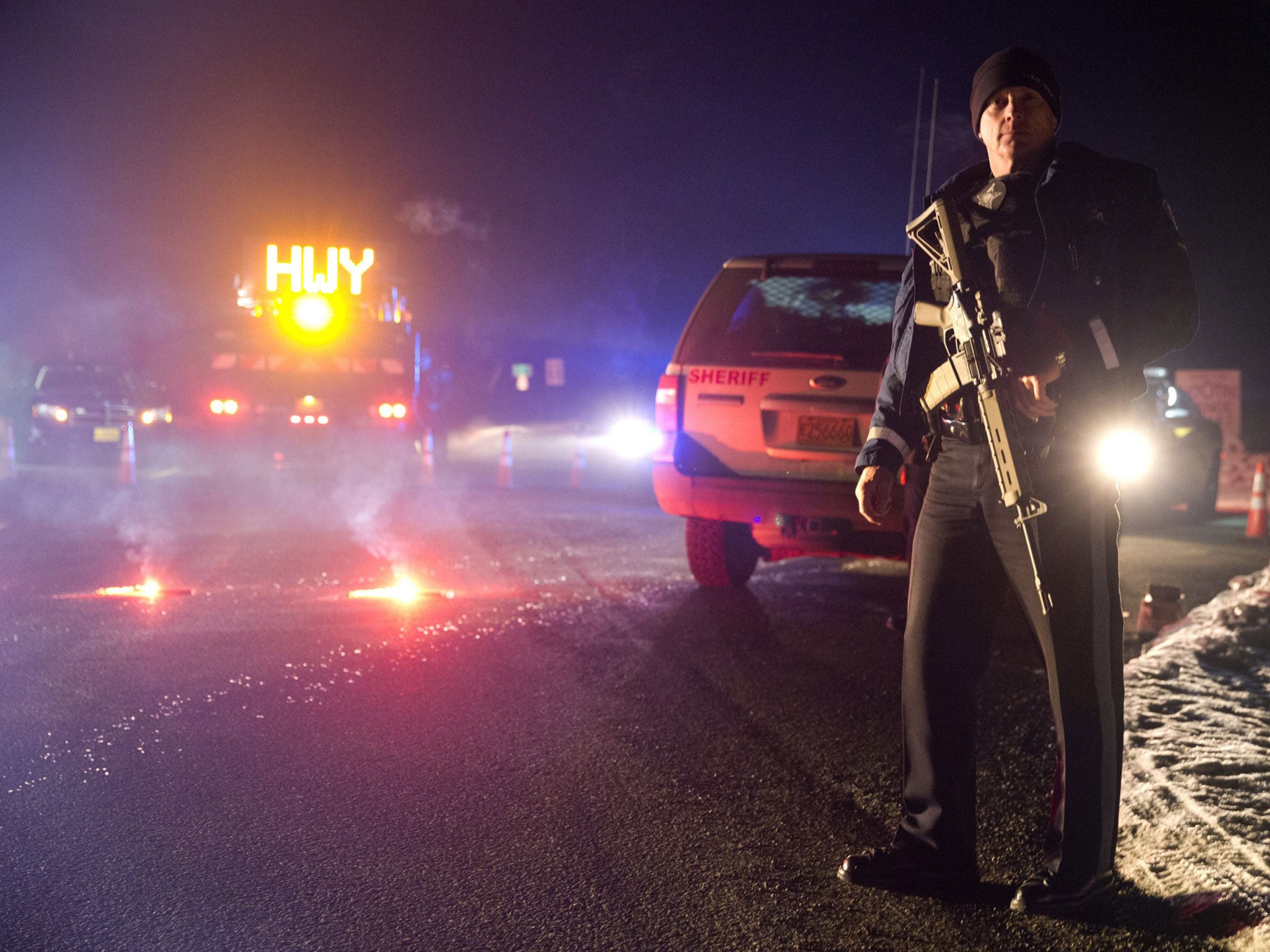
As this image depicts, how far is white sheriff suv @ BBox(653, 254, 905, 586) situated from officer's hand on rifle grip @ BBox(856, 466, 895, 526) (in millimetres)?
2860

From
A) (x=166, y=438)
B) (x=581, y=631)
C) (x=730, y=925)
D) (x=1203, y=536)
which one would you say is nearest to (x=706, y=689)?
(x=581, y=631)

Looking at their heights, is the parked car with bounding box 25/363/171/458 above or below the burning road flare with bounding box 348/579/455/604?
above

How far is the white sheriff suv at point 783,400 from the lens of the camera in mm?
6047

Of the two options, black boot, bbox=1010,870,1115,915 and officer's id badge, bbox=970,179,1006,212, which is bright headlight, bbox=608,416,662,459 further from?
black boot, bbox=1010,870,1115,915

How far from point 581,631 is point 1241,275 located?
26.8m

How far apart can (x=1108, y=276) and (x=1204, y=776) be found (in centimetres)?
180

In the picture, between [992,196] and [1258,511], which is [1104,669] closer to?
[992,196]

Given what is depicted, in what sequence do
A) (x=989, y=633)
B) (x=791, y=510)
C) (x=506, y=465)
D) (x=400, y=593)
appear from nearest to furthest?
(x=989, y=633) → (x=791, y=510) → (x=400, y=593) → (x=506, y=465)

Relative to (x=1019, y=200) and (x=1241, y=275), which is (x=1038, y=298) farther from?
(x=1241, y=275)

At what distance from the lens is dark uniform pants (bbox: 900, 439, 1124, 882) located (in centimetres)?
266

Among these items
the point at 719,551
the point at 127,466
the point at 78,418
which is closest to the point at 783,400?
the point at 719,551

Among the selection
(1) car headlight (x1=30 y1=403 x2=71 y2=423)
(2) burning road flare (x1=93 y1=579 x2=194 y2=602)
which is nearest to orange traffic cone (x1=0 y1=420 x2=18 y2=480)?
(1) car headlight (x1=30 y1=403 x2=71 y2=423)

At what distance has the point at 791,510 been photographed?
20.2 ft

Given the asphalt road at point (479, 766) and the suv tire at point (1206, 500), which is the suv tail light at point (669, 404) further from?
the suv tire at point (1206, 500)
